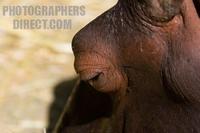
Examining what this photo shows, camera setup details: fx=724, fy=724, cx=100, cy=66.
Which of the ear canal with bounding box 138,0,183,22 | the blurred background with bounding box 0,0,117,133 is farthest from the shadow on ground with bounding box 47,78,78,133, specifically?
the ear canal with bounding box 138,0,183,22

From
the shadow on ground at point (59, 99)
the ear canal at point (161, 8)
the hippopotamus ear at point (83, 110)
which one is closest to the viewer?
the ear canal at point (161, 8)

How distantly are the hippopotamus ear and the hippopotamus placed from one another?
10 cm

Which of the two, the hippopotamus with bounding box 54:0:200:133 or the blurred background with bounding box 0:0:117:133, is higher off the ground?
the hippopotamus with bounding box 54:0:200:133

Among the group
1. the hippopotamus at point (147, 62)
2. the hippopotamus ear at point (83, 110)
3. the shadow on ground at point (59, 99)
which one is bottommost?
the shadow on ground at point (59, 99)

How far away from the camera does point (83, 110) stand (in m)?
1.51

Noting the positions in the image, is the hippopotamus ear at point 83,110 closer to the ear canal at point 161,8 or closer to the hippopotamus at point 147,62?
the hippopotamus at point 147,62

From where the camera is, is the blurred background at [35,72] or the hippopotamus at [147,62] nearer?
the hippopotamus at [147,62]

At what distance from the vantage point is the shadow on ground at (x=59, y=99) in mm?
1681

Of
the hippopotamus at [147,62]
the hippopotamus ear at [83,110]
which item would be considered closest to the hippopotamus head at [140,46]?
the hippopotamus at [147,62]

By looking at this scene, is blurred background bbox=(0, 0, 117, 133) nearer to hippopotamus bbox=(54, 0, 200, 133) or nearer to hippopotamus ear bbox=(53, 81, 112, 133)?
hippopotamus ear bbox=(53, 81, 112, 133)

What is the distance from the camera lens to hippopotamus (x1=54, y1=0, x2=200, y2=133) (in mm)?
1106

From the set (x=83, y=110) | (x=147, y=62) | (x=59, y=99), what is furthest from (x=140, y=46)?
(x=59, y=99)

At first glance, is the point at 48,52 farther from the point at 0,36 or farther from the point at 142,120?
the point at 142,120

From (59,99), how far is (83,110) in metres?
0.23
